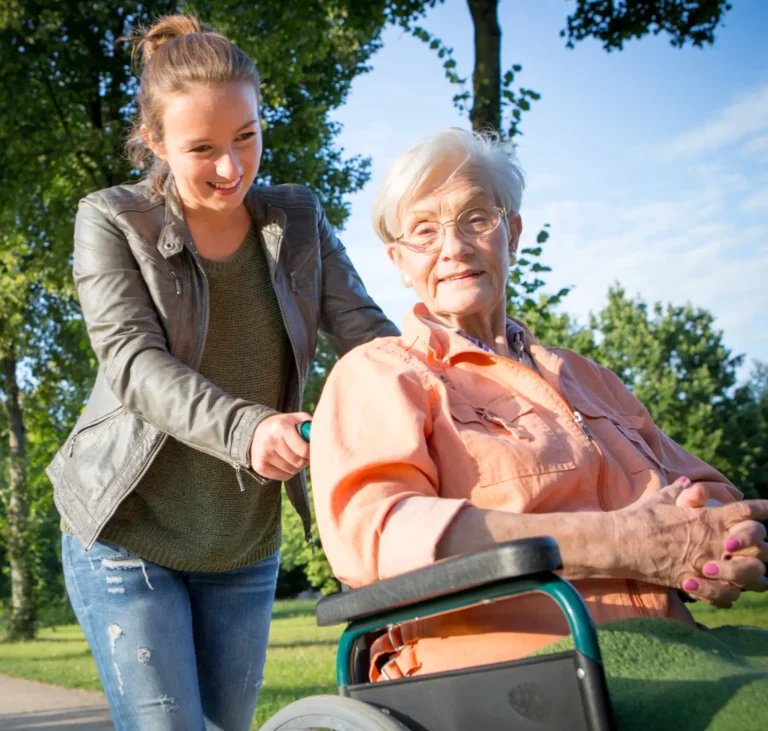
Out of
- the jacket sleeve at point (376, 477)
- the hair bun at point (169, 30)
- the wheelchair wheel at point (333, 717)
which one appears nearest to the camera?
the wheelchair wheel at point (333, 717)

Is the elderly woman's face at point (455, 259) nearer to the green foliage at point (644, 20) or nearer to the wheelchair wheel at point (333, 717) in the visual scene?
the wheelchair wheel at point (333, 717)

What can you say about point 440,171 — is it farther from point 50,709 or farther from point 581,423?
point 50,709

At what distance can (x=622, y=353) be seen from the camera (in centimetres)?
4231

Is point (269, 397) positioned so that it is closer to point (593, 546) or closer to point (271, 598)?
point (271, 598)

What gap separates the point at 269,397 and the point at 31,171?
Result: 10953mm

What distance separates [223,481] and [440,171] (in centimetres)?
99

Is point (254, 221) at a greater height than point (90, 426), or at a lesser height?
greater

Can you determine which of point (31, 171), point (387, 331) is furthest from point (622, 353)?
point (387, 331)

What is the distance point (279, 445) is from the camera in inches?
83.1

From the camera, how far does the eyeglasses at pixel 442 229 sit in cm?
243

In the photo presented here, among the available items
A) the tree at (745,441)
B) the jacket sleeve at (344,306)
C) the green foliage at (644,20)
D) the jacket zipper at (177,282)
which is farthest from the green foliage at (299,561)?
the tree at (745,441)

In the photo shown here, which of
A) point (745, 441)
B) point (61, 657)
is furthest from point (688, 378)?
point (61, 657)

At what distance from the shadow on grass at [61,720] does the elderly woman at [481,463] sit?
5005 millimetres

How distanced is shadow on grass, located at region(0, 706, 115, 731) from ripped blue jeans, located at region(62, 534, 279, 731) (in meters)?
4.11
